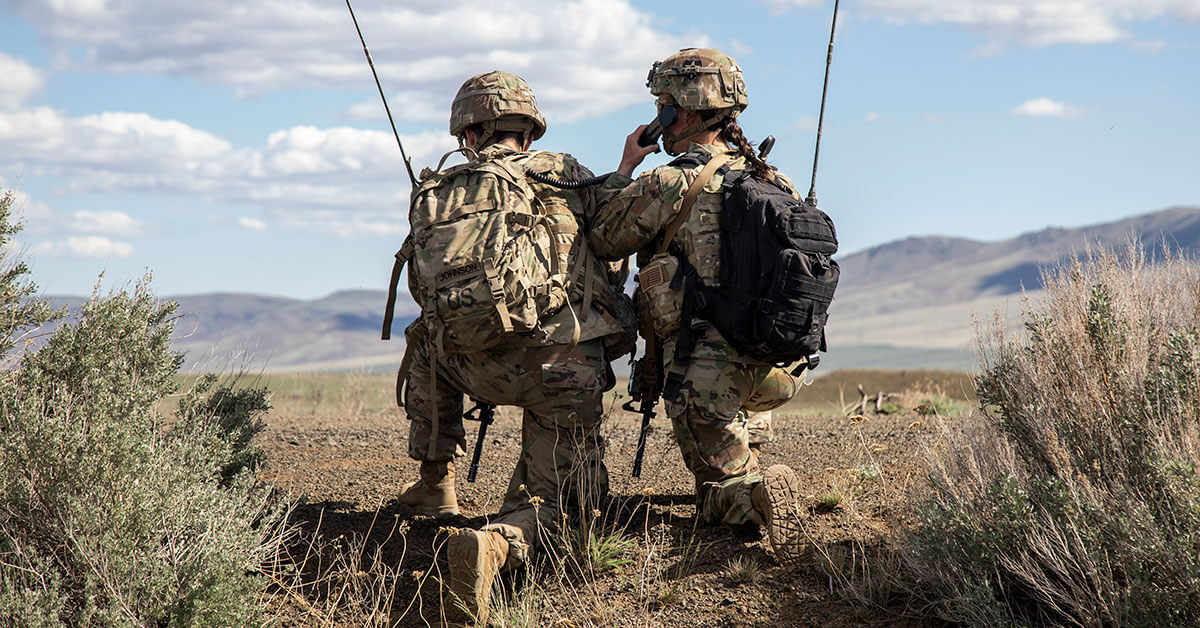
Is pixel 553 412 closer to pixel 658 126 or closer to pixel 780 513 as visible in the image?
pixel 780 513

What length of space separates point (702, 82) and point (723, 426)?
68.3 inches

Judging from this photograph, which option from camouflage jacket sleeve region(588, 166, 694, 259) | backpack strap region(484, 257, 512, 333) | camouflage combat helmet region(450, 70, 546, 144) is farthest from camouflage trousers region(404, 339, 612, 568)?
camouflage combat helmet region(450, 70, 546, 144)

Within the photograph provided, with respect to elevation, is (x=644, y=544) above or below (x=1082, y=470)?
below

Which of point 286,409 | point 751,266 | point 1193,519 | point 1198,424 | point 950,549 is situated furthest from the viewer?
point 286,409

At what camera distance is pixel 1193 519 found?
398cm

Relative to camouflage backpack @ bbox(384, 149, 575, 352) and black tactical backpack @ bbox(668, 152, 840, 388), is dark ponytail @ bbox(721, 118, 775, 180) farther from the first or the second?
camouflage backpack @ bbox(384, 149, 575, 352)

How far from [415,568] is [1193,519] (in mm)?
3526

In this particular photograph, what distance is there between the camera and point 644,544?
5.44m

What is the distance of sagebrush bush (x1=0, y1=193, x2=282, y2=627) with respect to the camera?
4457 millimetres

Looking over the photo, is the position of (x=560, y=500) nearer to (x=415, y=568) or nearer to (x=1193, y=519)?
(x=415, y=568)

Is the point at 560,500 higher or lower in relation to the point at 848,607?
higher

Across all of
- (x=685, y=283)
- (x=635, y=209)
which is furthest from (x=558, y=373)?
(x=635, y=209)

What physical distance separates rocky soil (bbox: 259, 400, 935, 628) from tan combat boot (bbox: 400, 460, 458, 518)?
0.24 feet

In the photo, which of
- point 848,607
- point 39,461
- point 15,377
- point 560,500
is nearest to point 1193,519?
point 848,607
